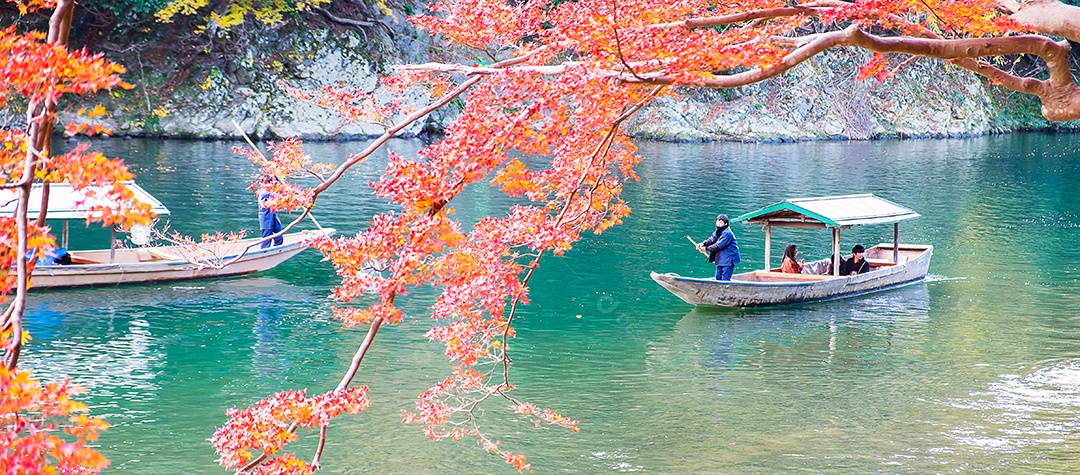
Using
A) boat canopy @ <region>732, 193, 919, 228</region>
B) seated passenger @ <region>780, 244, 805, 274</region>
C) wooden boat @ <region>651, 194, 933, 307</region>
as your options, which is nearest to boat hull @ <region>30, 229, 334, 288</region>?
wooden boat @ <region>651, 194, 933, 307</region>

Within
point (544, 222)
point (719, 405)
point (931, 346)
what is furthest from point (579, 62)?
point (931, 346)

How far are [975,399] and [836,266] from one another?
7.88 meters

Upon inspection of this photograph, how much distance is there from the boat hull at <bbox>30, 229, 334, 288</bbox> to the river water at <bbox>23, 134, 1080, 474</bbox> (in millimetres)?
262

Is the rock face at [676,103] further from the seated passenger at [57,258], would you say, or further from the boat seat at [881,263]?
the boat seat at [881,263]

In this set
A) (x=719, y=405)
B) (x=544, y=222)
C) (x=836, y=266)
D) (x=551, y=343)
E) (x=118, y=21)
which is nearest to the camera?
(x=544, y=222)

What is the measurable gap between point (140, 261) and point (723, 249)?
12.2 metres

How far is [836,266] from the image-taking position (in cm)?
2408

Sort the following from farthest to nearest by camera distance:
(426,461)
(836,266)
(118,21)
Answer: (118,21) < (836,266) < (426,461)

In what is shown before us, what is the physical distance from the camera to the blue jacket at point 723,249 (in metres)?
22.2

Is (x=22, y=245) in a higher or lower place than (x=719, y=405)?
higher

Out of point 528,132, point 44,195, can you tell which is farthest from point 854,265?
point 44,195

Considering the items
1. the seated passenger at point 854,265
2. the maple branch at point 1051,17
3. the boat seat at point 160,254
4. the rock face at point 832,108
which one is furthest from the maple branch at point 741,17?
the rock face at point 832,108

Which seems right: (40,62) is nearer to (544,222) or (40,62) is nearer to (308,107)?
(544,222)

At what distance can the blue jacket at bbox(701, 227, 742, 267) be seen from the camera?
22.2m
